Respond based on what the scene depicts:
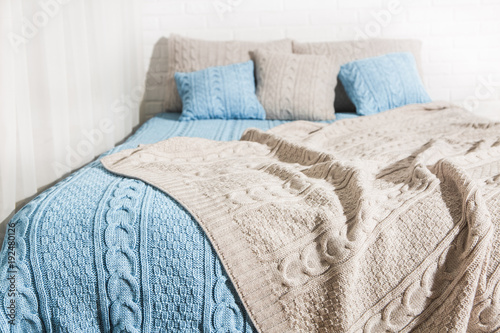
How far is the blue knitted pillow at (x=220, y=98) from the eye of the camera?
2.60 m

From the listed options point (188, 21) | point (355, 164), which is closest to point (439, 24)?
point (188, 21)

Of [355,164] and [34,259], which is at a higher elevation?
[355,164]

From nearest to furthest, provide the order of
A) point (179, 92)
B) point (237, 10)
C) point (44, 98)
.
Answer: point (44, 98), point (179, 92), point (237, 10)

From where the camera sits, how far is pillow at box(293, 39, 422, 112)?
112 inches

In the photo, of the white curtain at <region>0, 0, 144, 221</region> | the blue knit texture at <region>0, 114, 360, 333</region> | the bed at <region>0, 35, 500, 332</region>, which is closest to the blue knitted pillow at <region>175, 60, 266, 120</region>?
the white curtain at <region>0, 0, 144, 221</region>

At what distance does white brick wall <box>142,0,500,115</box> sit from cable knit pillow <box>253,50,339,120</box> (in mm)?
488

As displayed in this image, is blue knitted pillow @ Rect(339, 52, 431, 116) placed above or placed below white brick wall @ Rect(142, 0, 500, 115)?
below

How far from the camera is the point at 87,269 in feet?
3.41

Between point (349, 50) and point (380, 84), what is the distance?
0.36 meters

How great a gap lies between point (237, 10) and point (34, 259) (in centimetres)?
243

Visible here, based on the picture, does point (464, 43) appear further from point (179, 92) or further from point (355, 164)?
point (355, 164)

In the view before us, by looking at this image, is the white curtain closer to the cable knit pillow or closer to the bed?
the bed

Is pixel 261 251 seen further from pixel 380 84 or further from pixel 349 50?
pixel 349 50

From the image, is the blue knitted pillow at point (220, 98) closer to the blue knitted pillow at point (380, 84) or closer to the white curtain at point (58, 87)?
the white curtain at point (58, 87)
